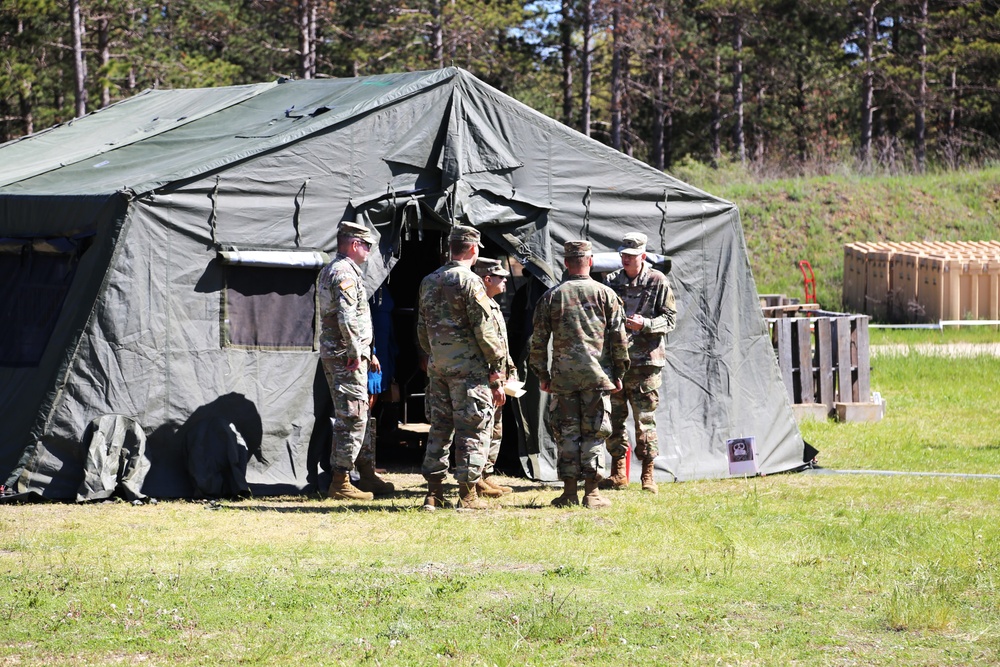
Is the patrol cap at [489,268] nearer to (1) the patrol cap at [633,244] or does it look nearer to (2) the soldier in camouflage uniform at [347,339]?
(2) the soldier in camouflage uniform at [347,339]

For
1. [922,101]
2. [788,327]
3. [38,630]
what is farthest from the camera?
[922,101]

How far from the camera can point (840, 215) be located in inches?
1097

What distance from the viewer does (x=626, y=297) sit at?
9406 millimetres

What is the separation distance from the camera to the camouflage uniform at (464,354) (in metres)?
8.33

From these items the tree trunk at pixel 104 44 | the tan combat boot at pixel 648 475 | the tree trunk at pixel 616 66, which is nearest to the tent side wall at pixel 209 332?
the tan combat boot at pixel 648 475

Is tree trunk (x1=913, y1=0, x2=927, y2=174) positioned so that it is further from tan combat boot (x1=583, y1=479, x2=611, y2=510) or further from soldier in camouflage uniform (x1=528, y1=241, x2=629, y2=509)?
tan combat boot (x1=583, y1=479, x2=611, y2=510)

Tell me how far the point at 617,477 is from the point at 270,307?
2.79 meters

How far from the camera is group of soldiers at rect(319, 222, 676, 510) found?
8406 millimetres

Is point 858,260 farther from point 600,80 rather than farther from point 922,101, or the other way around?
point 600,80

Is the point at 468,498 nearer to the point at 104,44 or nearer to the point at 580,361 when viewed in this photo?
the point at 580,361

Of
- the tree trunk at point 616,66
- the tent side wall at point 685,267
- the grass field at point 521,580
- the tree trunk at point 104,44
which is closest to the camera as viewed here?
the grass field at point 521,580

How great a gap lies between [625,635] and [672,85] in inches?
1340

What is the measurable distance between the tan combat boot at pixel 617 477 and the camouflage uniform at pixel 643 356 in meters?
0.08

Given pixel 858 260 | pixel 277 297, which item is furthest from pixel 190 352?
pixel 858 260
